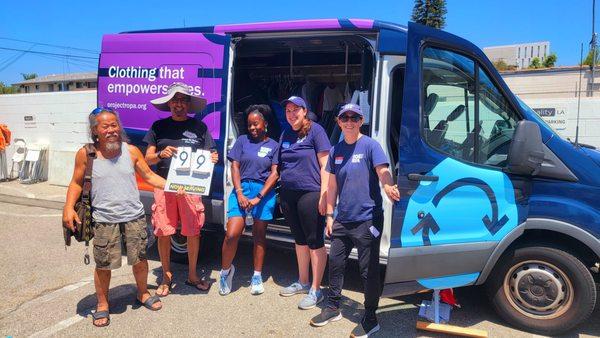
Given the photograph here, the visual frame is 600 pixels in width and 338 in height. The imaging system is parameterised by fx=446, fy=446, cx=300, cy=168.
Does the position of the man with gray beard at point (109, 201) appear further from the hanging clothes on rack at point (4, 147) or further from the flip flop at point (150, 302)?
the hanging clothes on rack at point (4, 147)

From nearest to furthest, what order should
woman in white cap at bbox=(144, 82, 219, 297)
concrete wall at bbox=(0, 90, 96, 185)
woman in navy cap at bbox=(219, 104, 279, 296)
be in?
woman in white cap at bbox=(144, 82, 219, 297)
woman in navy cap at bbox=(219, 104, 279, 296)
concrete wall at bbox=(0, 90, 96, 185)

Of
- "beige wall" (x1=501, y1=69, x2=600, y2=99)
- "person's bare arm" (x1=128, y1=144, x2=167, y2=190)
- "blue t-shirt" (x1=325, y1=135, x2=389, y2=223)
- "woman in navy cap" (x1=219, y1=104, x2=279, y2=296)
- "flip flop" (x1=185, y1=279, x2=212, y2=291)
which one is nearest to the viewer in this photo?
"blue t-shirt" (x1=325, y1=135, x2=389, y2=223)

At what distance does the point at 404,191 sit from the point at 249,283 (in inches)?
77.8

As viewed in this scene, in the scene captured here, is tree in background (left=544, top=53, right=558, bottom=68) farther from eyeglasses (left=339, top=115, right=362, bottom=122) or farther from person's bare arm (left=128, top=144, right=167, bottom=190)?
person's bare arm (left=128, top=144, right=167, bottom=190)

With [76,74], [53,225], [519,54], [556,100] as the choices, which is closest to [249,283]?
[53,225]

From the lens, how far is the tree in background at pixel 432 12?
34594mm

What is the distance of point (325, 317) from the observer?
357cm

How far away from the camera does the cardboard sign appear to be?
3.83 m

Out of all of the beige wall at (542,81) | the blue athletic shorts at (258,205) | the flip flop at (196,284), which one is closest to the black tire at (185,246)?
the flip flop at (196,284)

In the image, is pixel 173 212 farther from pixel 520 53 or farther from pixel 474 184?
pixel 520 53

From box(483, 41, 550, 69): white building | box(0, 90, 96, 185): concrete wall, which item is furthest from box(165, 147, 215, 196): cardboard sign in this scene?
box(483, 41, 550, 69): white building

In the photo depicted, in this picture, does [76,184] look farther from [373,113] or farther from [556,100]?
[556,100]

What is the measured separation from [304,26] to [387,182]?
5.22ft

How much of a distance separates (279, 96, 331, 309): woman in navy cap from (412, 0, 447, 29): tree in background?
33.7 meters
